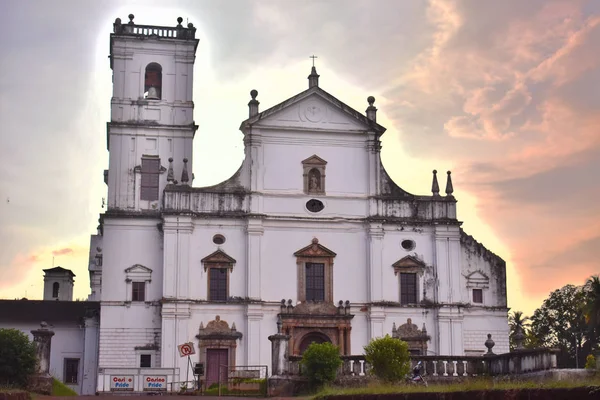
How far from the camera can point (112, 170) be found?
43.5m

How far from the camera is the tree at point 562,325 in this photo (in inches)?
2721

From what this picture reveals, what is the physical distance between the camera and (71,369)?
45500 millimetres

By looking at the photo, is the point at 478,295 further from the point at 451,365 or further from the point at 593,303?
the point at 451,365

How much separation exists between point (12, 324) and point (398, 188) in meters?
20.0

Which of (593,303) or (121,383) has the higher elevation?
(593,303)

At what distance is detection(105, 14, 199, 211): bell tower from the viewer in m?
43.4

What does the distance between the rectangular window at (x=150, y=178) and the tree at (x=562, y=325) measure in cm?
3684

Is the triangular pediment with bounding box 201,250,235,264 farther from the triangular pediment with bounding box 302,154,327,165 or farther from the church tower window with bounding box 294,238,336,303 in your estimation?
the triangular pediment with bounding box 302,154,327,165

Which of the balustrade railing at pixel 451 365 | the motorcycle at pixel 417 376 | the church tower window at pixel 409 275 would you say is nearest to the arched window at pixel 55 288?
the church tower window at pixel 409 275

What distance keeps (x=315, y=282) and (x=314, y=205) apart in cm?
348

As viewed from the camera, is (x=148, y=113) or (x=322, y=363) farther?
(x=148, y=113)

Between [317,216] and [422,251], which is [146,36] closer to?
[317,216]

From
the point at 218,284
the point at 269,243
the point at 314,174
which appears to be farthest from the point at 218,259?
the point at 314,174

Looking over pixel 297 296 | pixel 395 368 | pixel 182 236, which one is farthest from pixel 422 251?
pixel 395 368
